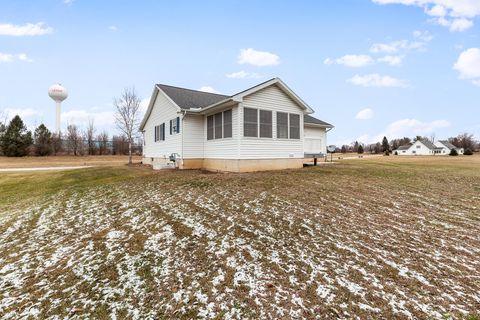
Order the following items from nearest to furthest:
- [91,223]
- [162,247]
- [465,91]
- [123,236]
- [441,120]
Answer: [162,247] → [123,236] → [91,223] → [465,91] → [441,120]

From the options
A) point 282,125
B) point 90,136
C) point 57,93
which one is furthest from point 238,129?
point 57,93

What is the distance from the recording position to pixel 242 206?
22.8 ft

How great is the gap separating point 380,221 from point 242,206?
139 inches

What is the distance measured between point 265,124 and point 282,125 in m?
1.27

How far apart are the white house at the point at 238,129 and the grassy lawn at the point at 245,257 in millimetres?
4941

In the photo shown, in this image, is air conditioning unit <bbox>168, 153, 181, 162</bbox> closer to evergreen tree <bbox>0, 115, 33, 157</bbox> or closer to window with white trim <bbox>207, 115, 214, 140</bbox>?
window with white trim <bbox>207, 115, 214, 140</bbox>

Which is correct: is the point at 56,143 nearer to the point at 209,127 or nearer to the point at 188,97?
the point at 188,97

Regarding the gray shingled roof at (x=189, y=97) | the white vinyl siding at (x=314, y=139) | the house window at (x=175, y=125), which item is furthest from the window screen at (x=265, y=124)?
the white vinyl siding at (x=314, y=139)

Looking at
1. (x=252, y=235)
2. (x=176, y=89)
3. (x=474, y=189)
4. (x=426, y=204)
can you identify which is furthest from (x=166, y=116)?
(x=474, y=189)

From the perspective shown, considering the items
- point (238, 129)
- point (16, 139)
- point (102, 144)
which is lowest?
point (238, 129)

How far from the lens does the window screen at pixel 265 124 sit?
1290 centimetres

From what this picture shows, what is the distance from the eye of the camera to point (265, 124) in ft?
42.8

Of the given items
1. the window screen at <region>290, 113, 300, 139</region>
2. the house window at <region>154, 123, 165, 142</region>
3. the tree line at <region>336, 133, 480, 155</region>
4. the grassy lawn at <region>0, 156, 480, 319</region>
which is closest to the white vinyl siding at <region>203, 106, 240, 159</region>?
the window screen at <region>290, 113, 300, 139</region>

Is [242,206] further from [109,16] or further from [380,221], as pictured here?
[109,16]
